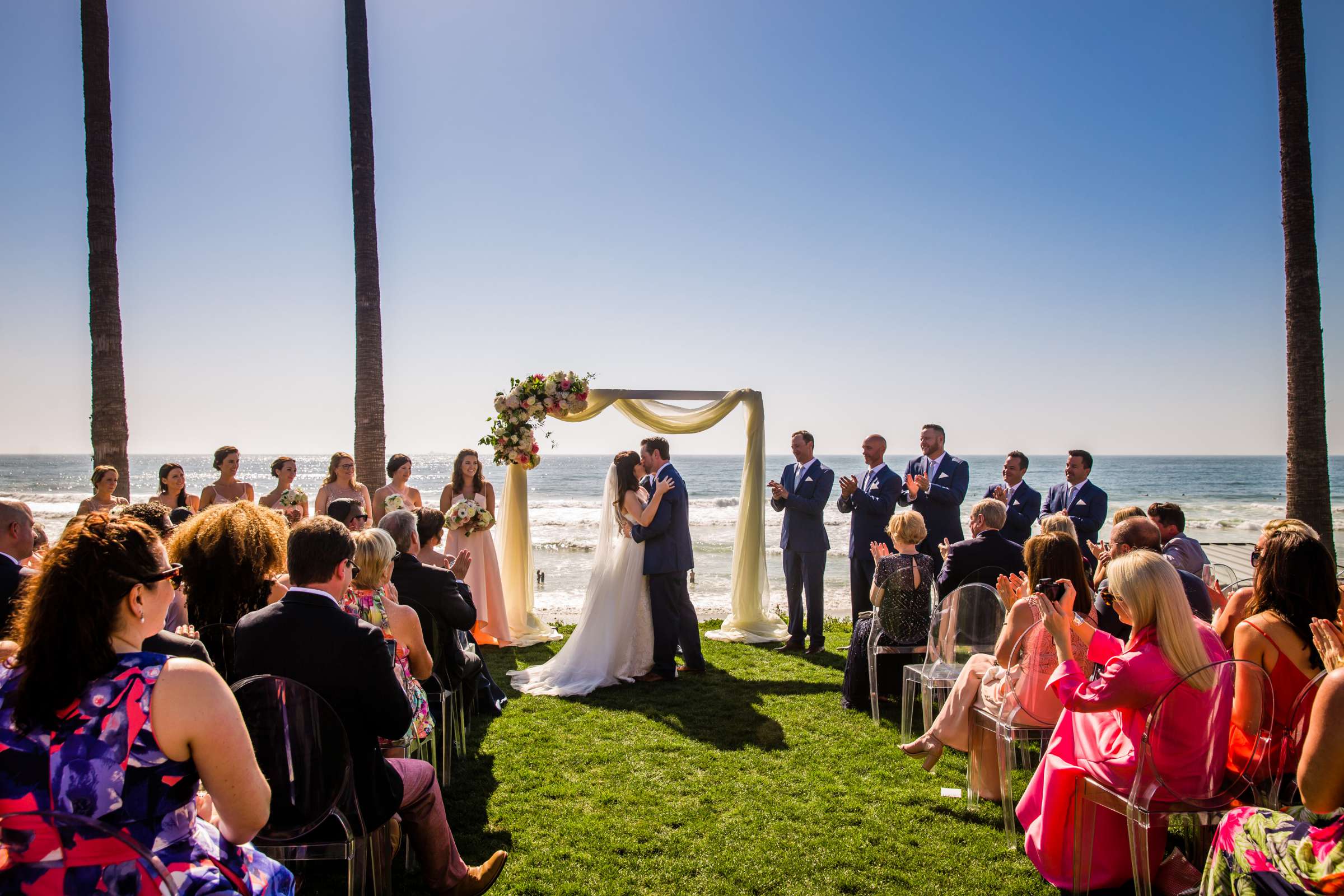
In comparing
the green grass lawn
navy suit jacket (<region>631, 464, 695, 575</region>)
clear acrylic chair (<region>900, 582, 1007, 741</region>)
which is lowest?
the green grass lawn

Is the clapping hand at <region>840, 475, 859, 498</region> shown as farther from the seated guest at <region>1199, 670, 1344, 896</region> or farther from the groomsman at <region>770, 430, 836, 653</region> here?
the seated guest at <region>1199, 670, 1344, 896</region>

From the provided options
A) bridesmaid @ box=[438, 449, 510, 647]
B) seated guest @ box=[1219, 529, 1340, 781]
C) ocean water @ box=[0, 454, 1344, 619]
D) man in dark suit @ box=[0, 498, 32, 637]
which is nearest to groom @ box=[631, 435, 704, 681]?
bridesmaid @ box=[438, 449, 510, 647]

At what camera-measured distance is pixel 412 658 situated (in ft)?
12.8

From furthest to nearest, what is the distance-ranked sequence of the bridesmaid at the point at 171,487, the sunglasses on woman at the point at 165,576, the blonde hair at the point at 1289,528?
1. the bridesmaid at the point at 171,487
2. the blonde hair at the point at 1289,528
3. the sunglasses on woman at the point at 165,576

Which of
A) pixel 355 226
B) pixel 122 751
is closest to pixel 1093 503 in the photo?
pixel 122 751

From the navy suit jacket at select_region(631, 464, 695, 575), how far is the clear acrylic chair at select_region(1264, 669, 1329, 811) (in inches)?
179

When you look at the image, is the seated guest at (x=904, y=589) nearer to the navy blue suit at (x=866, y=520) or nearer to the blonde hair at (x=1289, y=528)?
the navy blue suit at (x=866, y=520)

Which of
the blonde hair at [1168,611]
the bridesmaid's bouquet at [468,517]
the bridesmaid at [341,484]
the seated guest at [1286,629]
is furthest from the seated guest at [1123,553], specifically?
the bridesmaid at [341,484]

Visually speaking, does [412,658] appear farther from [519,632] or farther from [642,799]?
[519,632]

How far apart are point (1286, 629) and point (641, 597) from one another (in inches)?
194

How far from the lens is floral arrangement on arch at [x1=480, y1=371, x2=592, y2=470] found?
8.37 m

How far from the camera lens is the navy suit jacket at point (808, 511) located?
811cm

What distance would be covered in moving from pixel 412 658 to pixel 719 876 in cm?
176

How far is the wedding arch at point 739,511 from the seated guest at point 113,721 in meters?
6.71
